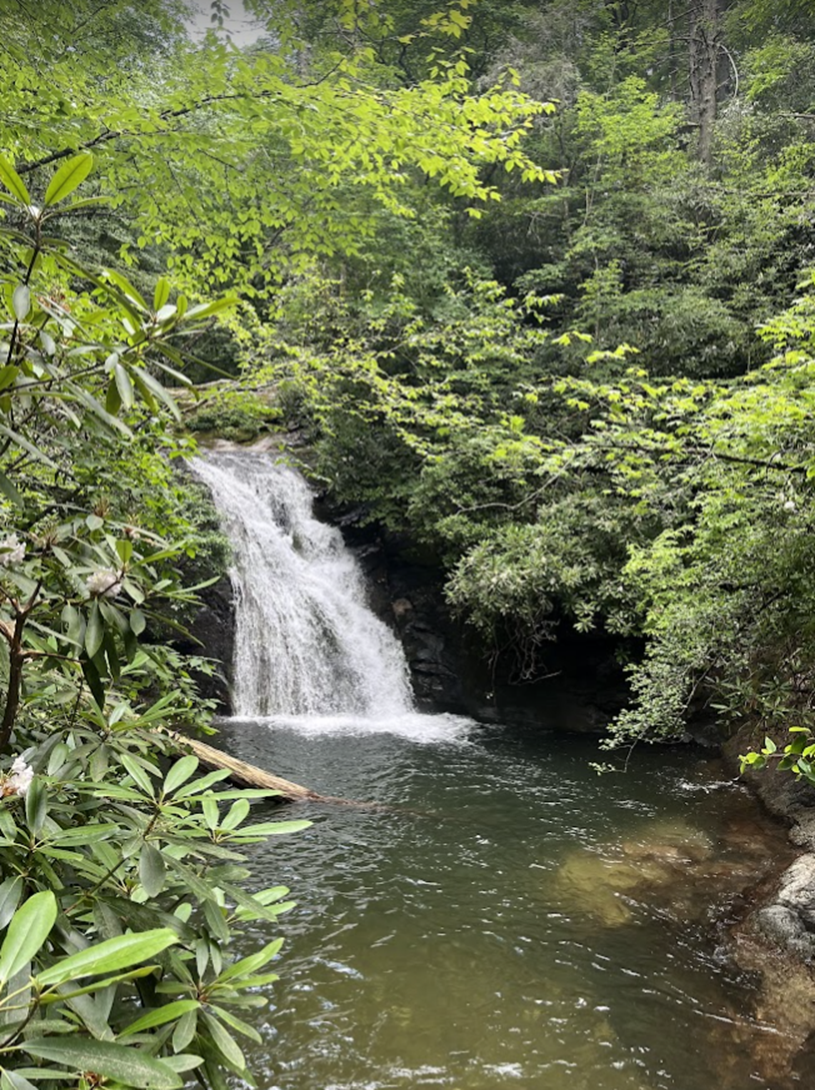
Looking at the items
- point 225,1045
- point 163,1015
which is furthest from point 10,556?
point 225,1045

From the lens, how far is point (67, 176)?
1.32 m

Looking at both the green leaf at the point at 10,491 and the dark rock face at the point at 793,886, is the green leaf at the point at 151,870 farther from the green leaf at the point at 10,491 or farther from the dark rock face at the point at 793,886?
the dark rock face at the point at 793,886

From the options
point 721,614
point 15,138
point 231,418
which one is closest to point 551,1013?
point 721,614

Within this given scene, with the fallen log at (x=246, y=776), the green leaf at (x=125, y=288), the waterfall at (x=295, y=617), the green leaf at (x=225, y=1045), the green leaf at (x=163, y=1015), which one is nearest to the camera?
the green leaf at (x=163, y=1015)

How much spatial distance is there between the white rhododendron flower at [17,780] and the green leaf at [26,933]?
0.38 meters

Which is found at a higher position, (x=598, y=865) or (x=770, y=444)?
(x=770, y=444)

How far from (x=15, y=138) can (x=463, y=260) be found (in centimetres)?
1263

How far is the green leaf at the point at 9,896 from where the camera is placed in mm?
1201

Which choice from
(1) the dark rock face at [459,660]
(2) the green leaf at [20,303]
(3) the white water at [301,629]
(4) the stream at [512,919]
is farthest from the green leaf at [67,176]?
(1) the dark rock face at [459,660]

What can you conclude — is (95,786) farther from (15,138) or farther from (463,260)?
(463,260)

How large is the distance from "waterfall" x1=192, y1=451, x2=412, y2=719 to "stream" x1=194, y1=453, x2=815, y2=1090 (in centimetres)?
131

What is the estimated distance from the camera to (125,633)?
4.77 feet

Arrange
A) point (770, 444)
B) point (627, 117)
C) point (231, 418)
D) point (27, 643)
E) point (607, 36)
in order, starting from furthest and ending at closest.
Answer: point (607, 36) < point (231, 418) < point (627, 117) < point (770, 444) < point (27, 643)

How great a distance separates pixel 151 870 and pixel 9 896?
0.25 m
